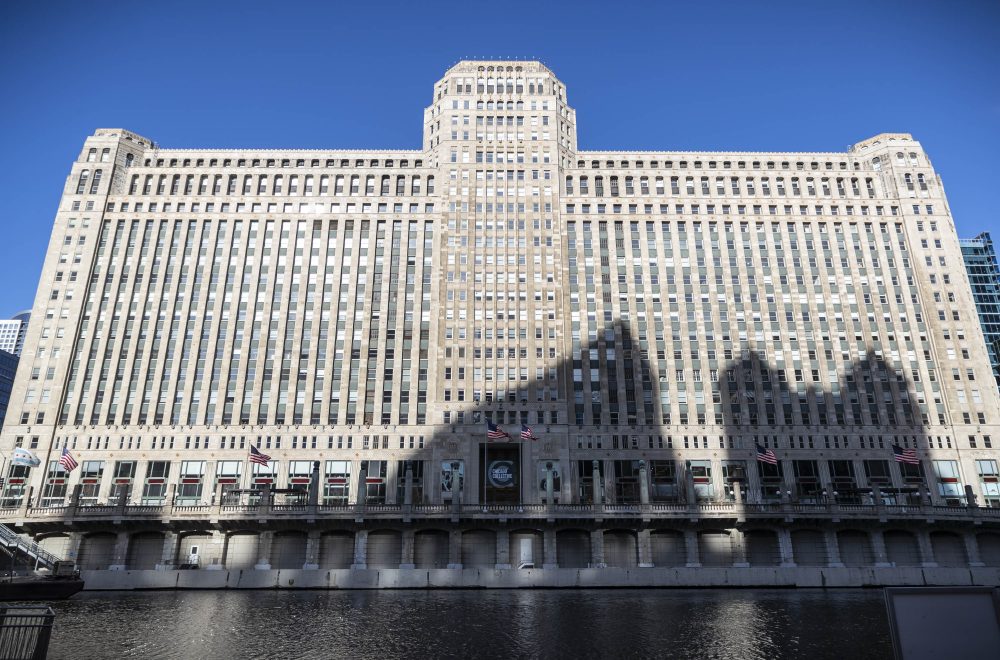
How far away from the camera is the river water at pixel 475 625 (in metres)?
36.9

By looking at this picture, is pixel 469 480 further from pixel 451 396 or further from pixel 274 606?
pixel 274 606

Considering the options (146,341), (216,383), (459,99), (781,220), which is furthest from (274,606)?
(781,220)

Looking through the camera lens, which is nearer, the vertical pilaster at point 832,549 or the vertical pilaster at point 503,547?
the vertical pilaster at point 503,547

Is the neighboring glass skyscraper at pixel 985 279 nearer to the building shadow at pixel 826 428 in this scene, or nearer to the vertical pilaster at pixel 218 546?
the building shadow at pixel 826 428

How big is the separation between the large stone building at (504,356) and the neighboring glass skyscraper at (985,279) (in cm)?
7824

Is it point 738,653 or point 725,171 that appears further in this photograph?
Answer: point 725,171

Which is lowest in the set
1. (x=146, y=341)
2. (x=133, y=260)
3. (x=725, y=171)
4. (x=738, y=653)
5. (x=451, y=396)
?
(x=738, y=653)

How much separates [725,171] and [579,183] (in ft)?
96.1

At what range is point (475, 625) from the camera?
45.2m

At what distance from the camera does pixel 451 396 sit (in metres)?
Answer: 110

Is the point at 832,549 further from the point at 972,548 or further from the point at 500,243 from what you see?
the point at 500,243

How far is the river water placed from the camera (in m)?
36.9

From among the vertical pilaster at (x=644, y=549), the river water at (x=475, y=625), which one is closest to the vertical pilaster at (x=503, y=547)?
the vertical pilaster at (x=644, y=549)

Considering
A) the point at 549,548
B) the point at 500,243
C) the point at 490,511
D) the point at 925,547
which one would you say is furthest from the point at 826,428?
the point at 500,243
